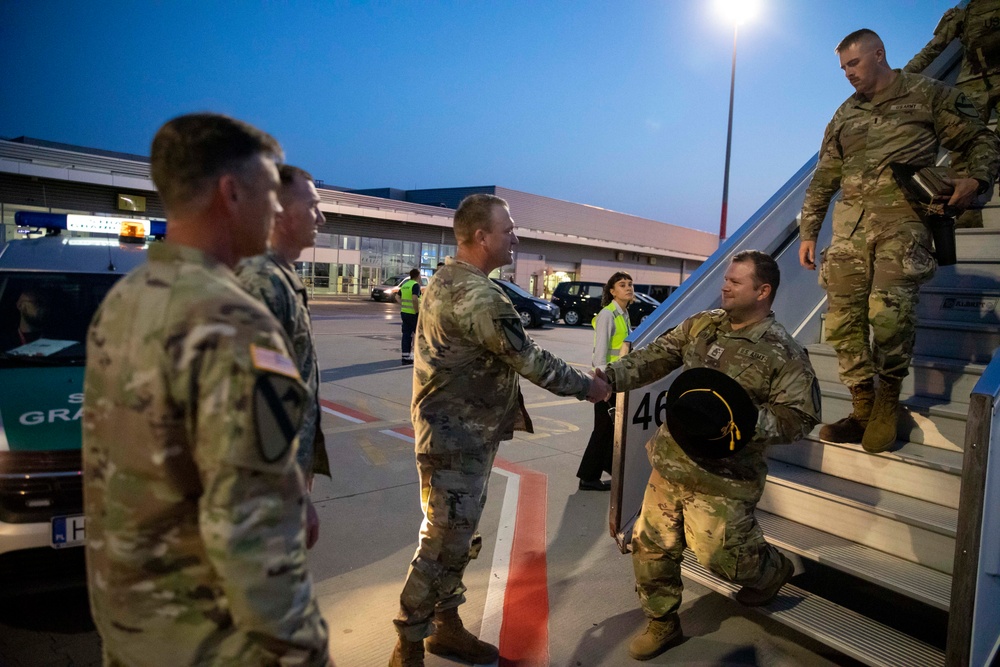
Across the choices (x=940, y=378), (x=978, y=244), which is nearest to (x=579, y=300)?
(x=978, y=244)

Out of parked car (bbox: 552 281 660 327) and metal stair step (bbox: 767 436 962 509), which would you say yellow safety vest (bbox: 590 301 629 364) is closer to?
metal stair step (bbox: 767 436 962 509)

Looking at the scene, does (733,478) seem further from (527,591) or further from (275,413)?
(275,413)

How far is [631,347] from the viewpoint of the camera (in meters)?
3.63

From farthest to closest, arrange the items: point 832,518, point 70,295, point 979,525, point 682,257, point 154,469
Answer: point 682,257
point 70,295
point 832,518
point 979,525
point 154,469

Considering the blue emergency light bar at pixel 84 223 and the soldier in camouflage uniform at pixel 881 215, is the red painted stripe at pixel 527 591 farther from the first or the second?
the blue emergency light bar at pixel 84 223

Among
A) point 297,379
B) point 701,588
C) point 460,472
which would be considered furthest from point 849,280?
point 297,379

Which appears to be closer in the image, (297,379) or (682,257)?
(297,379)

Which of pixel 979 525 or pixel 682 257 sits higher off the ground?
pixel 682 257

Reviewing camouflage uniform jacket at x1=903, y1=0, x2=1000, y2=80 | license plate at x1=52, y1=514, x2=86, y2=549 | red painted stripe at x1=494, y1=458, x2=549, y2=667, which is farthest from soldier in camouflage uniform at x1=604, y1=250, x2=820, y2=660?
camouflage uniform jacket at x1=903, y1=0, x2=1000, y2=80

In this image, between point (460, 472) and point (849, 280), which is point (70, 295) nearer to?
point (460, 472)

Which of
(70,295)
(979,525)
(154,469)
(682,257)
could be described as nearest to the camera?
(154,469)

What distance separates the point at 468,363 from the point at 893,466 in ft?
7.83

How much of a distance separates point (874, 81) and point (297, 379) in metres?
3.93

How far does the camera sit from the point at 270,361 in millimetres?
1188
